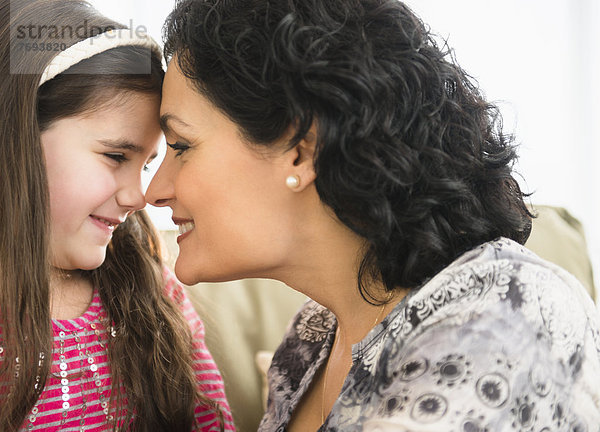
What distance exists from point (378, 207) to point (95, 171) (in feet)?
1.74

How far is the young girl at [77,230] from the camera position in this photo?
47.8 inches

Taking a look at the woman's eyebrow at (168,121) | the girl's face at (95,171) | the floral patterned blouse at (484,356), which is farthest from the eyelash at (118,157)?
the floral patterned blouse at (484,356)

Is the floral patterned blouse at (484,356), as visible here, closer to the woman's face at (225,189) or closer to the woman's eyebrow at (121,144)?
the woman's face at (225,189)

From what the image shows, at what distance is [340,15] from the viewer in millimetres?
1074

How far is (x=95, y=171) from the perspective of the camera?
4.13 feet

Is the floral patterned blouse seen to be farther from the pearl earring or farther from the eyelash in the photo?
the eyelash

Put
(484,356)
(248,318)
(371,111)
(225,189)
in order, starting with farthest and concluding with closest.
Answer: (248,318) → (225,189) → (371,111) → (484,356)

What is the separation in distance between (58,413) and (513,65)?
2205 millimetres

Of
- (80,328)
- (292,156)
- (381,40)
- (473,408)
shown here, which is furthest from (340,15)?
(80,328)

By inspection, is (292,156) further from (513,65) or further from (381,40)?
(513,65)

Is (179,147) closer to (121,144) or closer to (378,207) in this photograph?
(121,144)

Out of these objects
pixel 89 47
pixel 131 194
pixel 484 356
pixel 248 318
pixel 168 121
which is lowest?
pixel 248 318

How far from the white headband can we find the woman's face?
141 mm

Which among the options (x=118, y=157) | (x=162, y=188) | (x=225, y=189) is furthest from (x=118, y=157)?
(x=225, y=189)
